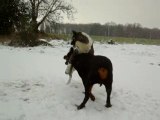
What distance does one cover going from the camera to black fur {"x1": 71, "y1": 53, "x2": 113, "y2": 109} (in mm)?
5738

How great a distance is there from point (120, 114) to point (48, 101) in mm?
1697

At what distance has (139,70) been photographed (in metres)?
10.6

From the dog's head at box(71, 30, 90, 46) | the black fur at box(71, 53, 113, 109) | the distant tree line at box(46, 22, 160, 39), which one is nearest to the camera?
the black fur at box(71, 53, 113, 109)

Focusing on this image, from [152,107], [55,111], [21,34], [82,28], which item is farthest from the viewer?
[82,28]

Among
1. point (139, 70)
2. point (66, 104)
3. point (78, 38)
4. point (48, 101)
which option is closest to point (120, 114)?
point (66, 104)

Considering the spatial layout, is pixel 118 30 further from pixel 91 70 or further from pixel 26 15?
pixel 91 70

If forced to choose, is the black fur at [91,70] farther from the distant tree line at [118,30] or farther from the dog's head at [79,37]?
the distant tree line at [118,30]

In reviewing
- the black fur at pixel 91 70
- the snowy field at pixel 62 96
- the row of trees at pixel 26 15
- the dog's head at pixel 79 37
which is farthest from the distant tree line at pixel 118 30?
the black fur at pixel 91 70

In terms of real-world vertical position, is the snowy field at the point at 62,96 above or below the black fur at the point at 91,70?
below

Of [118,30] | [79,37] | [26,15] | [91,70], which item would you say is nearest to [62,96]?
[91,70]

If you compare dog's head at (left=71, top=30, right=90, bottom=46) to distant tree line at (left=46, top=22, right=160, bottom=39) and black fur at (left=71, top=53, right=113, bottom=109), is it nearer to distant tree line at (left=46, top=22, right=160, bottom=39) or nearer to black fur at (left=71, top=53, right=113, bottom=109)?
black fur at (left=71, top=53, right=113, bottom=109)

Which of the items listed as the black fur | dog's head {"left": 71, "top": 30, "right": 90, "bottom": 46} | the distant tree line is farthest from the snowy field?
the distant tree line

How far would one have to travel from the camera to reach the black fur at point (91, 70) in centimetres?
574

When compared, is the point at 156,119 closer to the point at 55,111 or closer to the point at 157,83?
the point at 55,111
